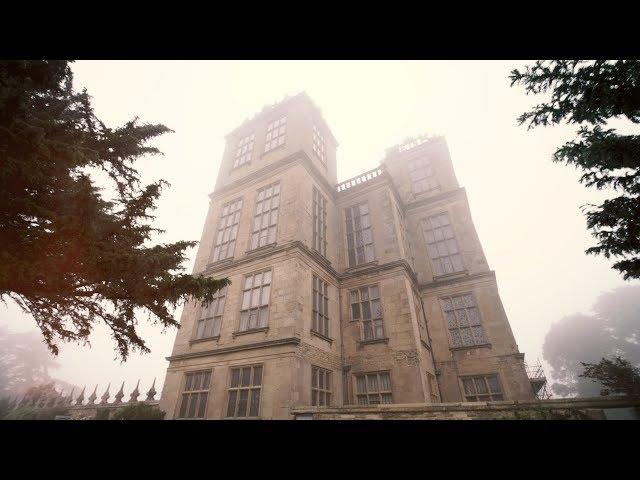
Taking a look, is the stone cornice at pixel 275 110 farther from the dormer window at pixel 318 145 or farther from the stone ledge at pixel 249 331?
the stone ledge at pixel 249 331

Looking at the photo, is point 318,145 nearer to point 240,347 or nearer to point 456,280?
point 456,280

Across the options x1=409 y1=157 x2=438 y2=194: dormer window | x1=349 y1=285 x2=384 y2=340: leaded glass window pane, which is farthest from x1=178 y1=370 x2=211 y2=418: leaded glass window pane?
x1=409 y1=157 x2=438 y2=194: dormer window

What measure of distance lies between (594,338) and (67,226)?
81171 millimetres

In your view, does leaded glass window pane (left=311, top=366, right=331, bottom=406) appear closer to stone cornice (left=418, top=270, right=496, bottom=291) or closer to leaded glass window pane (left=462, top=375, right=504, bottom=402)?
leaded glass window pane (left=462, top=375, right=504, bottom=402)

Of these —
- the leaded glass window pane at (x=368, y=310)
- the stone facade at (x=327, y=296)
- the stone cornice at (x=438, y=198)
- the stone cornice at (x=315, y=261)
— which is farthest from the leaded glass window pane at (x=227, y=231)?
the stone cornice at (x=438, y=198)

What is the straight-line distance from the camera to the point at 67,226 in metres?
4.69

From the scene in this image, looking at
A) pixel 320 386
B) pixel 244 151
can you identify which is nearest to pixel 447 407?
pixel 320 386

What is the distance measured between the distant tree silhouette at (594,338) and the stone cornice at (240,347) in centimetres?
6070

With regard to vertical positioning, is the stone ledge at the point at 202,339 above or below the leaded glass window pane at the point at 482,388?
above

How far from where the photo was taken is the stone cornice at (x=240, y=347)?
11.7 meters
